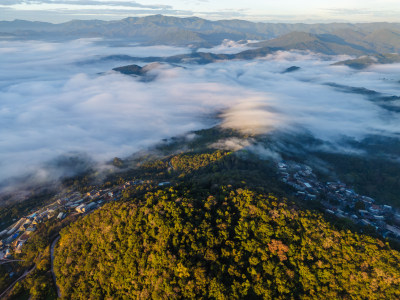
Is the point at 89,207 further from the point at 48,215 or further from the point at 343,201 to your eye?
the point at 343,201

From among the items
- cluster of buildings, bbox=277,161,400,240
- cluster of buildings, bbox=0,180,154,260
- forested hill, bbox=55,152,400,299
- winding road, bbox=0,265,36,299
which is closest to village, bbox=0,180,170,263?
cluster of buildings, bbox=0,180,154,260

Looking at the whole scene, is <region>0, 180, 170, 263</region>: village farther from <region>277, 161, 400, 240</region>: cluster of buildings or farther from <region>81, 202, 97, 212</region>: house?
<region>277, 161, 400, 240</region>: cluster of buildings

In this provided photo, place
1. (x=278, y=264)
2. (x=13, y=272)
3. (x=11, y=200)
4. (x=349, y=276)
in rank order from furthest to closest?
1. (x=11, y=200)
2. (x=13, y=272)
3. (x=278, y=264)
4. (x=349, y=276)

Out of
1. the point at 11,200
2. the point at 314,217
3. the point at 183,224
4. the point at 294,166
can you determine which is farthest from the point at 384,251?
the point at 11,200

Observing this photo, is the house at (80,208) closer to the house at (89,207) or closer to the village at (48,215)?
A: the village at (48,215)

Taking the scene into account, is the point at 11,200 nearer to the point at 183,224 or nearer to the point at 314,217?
the point at 183,224

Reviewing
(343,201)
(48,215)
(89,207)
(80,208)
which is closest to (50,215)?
(48,215)
